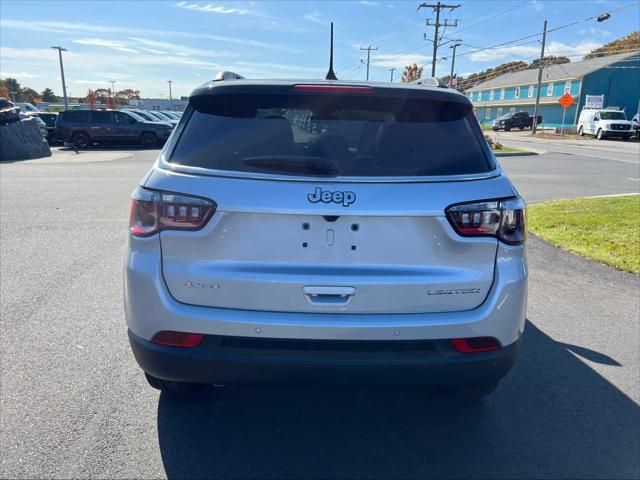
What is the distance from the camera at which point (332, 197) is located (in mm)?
2301

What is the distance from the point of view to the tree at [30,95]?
98512mm

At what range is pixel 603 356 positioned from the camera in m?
3.85

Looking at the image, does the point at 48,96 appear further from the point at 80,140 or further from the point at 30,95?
the point at 80,140

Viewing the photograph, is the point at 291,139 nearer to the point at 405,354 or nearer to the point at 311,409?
the point at 405,354

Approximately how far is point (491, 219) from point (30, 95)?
119 metres

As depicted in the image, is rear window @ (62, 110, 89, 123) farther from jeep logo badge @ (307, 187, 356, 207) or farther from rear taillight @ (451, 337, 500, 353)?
rear taillight @ (451, 337, 500, 353)

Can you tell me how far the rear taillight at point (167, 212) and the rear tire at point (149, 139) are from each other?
24.7 m

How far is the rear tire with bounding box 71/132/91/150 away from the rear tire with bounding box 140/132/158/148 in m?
2.76

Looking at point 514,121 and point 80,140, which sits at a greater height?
point 514,121

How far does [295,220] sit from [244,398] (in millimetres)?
1463

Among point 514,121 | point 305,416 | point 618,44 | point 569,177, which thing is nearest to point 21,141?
point 569,177

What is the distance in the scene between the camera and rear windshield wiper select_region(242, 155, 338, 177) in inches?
93.0

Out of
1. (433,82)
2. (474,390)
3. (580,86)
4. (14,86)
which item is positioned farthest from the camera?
(14,86)

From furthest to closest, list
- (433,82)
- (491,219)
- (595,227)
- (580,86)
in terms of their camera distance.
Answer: (580,86), (595,227), (433,82), (491,219)
